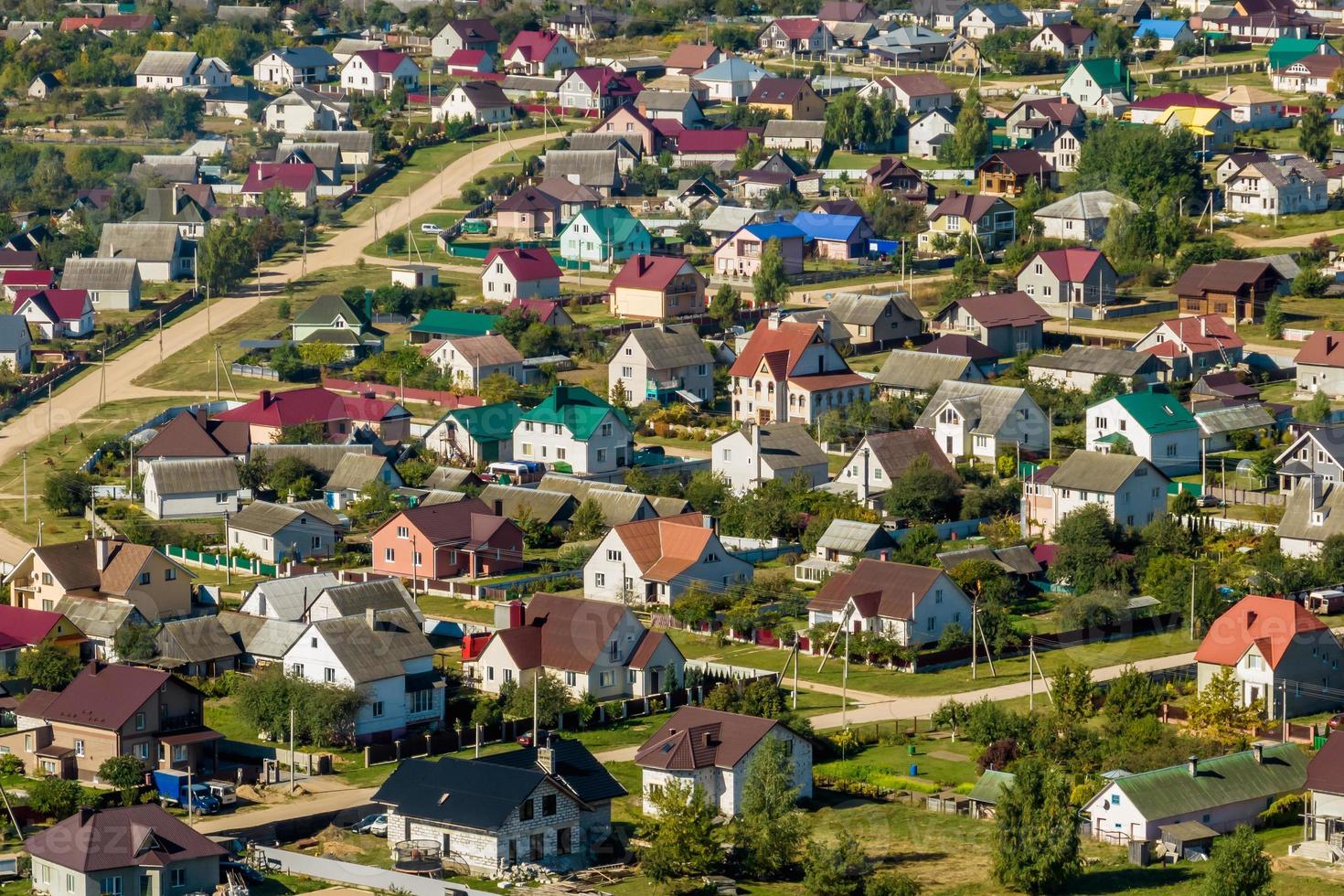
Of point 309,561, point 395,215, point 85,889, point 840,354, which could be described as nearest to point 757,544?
point 309,561

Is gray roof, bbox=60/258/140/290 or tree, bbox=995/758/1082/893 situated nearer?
tree, bbox=995/758/1082/893

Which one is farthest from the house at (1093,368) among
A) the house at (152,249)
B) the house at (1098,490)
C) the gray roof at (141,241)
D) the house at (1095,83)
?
the house at (1095,83)

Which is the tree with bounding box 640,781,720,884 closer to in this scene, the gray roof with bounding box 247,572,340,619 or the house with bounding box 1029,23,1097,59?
the gray roof with bounding box 247,572,340,619

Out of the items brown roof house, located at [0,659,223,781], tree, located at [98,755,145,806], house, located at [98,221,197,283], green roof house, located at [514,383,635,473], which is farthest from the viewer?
house, located at [98,221,197,283]

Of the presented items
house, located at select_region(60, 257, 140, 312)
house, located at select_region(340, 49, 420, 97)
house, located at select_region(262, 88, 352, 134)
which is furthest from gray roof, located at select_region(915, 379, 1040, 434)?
house, located at select_region(340, 49, 420, 97)

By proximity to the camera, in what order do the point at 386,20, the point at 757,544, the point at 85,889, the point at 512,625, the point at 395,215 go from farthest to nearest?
the point at 386,20
the point at 395,215
the point at 757,544
the point at 512,625
the point at 85,889

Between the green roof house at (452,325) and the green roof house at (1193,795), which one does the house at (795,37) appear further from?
the green roof house at (1193,795)

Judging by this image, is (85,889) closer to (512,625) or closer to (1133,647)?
(512,625)
